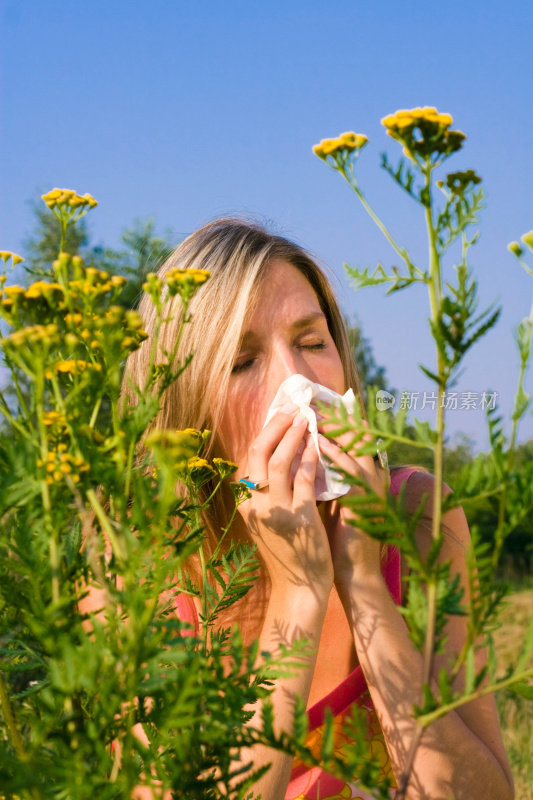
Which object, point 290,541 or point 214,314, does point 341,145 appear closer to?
point 290,541

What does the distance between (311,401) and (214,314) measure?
0.44m

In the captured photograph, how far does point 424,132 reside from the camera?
0.62 meters

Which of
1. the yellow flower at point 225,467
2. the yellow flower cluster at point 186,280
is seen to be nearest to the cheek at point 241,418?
the yellow flower at point 225,467

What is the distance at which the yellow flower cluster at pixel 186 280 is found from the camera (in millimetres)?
755

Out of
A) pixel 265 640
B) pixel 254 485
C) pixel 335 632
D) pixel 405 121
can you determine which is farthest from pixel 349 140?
pixel 335 632

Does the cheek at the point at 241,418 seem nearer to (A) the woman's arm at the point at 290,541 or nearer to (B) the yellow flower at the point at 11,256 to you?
(A) the woman's arm at the point at 290,541

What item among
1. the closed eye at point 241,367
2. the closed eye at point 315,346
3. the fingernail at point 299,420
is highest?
the closed eye at point 315,346

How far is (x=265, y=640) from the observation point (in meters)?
1.45

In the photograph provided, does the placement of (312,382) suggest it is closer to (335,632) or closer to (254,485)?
(254,485)

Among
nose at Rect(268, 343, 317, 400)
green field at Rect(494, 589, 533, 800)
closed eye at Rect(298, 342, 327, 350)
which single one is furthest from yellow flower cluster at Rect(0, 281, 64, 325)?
green field at Rect(494, 589, 533, 800)

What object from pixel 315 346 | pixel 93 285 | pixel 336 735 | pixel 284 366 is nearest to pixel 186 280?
pixel 93 285

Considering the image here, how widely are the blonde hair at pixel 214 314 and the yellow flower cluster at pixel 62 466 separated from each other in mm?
1153

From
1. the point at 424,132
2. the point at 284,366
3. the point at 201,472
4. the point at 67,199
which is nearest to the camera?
the point at 424,132

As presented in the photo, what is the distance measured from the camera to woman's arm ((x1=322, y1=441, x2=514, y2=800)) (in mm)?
1387
